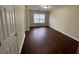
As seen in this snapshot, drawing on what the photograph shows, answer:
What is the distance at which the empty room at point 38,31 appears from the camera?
1792 mm

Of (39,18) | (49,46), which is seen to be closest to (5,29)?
(49,46)

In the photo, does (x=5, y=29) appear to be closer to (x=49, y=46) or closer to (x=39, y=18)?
(x=49, y=46)

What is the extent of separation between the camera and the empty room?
1.79m

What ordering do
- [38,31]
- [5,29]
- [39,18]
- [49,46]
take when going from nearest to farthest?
[5,29] → [49,46] → [38,31] → [39,18]

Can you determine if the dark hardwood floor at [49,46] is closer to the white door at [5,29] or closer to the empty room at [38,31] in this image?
the empty room at [38,31]

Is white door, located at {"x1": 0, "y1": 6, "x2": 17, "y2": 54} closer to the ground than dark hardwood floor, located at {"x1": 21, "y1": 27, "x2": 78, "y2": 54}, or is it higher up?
higher up

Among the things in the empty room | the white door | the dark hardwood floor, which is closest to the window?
the empty room

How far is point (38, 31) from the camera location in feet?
23.3

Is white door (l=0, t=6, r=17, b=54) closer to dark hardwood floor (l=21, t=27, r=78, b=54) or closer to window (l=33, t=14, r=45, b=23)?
dark hardwood floor (l=21, t=27, r=78, b=54)

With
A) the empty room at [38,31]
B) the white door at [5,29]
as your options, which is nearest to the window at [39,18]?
the empty room at [38,31]

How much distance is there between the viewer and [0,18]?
1.38 metres
